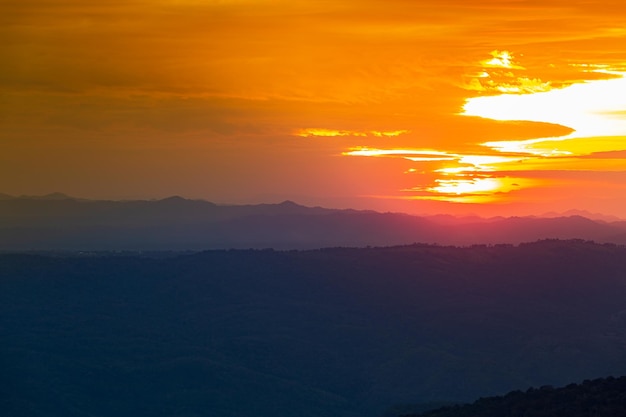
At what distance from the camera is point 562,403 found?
5625cm

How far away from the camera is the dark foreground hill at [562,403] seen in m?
53.1

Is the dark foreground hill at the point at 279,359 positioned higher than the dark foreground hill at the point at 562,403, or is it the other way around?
the dark foreground hill at the point at 562,403

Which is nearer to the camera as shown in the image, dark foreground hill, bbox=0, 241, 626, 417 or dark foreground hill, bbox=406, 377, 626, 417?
dark foreground hill, bbox=406, 377, 626, 417

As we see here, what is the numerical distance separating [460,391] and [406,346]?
2862cm

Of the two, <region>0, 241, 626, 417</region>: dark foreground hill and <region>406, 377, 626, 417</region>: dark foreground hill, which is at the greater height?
<region>406, 377, 626, 417</region>: dark foreground hill

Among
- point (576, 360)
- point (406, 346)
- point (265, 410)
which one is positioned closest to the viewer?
point (265, 410)

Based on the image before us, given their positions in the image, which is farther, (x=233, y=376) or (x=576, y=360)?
(x=576, y=360)

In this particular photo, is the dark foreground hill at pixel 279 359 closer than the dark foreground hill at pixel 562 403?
No

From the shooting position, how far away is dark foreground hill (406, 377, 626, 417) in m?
53.1

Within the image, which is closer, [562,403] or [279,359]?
[562,403]

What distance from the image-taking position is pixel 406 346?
588 feet

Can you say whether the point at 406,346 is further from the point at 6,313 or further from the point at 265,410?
the point at 6,313

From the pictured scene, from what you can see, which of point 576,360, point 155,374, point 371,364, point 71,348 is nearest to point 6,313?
point 71,348

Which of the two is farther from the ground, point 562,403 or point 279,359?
point 562,403
